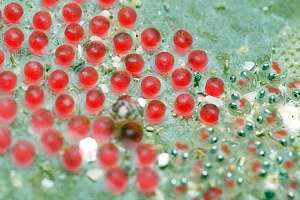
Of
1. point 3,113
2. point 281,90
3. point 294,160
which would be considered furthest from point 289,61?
point 3,113

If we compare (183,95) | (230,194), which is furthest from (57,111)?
(230,194)

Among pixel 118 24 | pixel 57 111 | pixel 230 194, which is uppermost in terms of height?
pixel 118 24

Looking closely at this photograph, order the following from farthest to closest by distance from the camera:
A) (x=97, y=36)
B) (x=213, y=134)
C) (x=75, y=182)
A: 1. (x=97, y=36)
2. (x=213, y=134)
3. (x=75, y=182)

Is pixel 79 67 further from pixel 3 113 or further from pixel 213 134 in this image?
pixel 213 134

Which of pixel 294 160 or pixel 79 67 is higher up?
pixel 79 67

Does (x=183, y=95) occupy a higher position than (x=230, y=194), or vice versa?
(x=183, y=95)

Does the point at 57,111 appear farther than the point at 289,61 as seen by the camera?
No

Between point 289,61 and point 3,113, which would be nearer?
point 3,113

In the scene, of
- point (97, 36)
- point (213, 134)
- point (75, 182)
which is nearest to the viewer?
point (75, 182)

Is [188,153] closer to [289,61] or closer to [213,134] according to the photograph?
[213,134]
